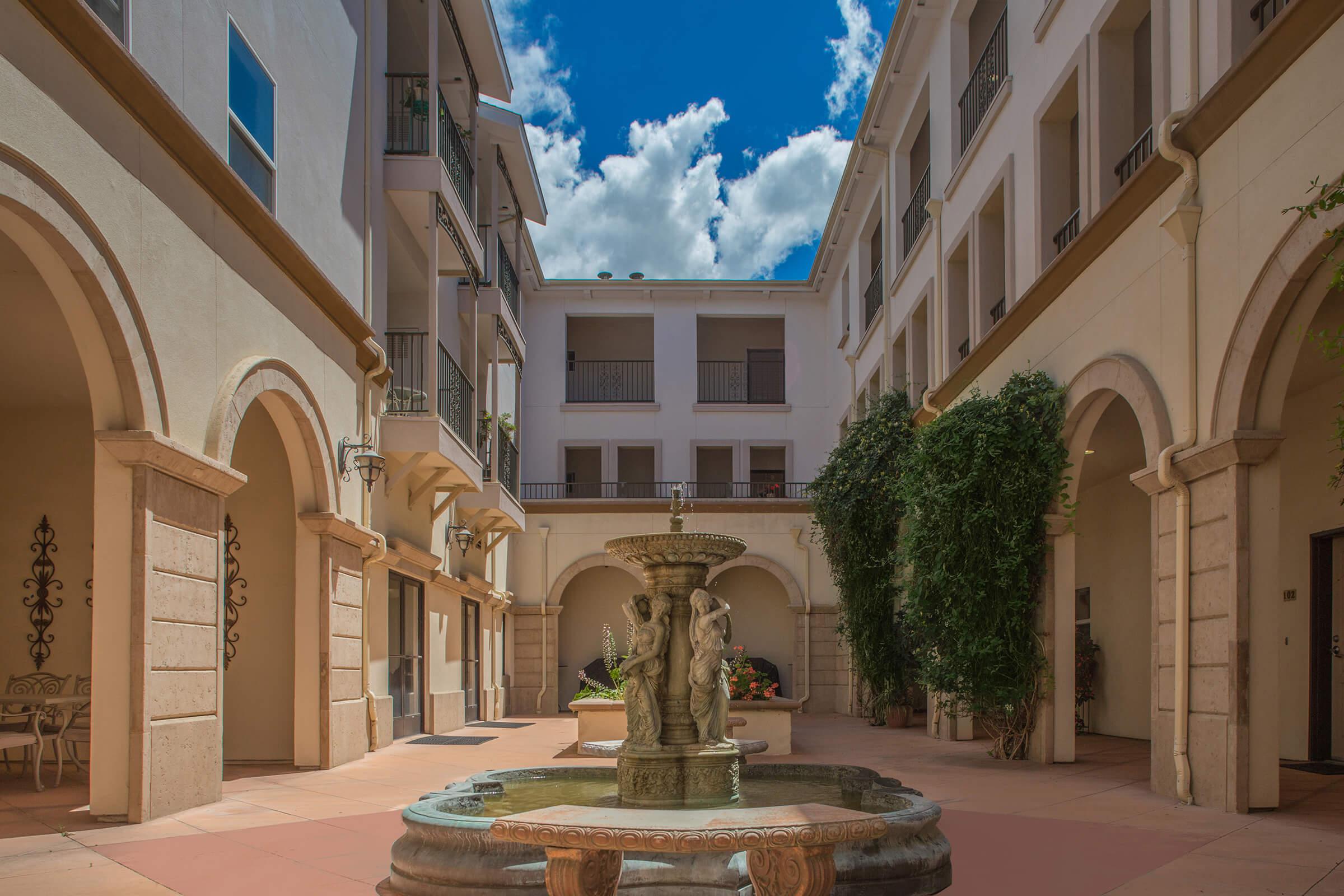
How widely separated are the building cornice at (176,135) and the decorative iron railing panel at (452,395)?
345cm

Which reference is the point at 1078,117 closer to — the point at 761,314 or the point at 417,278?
the point at 417,278

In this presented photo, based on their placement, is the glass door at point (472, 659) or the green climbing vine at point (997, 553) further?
the glass door at point (472, 659)

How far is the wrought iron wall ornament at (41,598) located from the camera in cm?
1062

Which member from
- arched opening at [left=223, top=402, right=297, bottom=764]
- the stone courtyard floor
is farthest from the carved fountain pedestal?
arched opening at [left=223, top=402, right=297, bottom=764]

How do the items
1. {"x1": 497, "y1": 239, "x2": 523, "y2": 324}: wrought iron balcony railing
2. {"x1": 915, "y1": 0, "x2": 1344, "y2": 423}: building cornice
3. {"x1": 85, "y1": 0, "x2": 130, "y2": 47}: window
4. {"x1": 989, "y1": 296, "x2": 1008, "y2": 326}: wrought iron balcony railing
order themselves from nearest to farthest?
{"x1": 915, "y1": 0, "x2": 1344, "y2": 423}: building cornice → {"x1": 85, "y1": 0, "x2": 130, "y2": 47}: window → {"x1": 989, "y1": 296, "x2": 1008, "y2": 326}: wrought iron balcony railing → {"x1": 497, "y1": 239, "x2": 523, "y2": 324}: wrought iron balcony railing

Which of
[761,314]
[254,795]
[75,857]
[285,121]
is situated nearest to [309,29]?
[285,121]

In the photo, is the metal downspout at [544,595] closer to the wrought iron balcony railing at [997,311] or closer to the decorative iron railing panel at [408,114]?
the decorative iron railing panel at [408,114]

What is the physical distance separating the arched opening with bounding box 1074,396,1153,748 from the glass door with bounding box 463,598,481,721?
9.77m

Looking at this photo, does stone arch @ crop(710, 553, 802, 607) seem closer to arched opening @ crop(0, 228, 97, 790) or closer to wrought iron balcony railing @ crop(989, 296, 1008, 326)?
wrought iron balcony railing @ crop(989, 296, 1008, 326)

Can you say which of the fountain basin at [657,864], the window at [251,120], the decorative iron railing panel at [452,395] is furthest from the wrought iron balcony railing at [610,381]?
the fountain basin at [657,864]

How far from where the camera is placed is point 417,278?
15695mm

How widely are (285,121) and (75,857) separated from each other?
662cm

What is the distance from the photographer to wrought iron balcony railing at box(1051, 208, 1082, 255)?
1141 cm

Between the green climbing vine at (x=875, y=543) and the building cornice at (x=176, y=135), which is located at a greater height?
the building cornice at (x=176, y=135)
